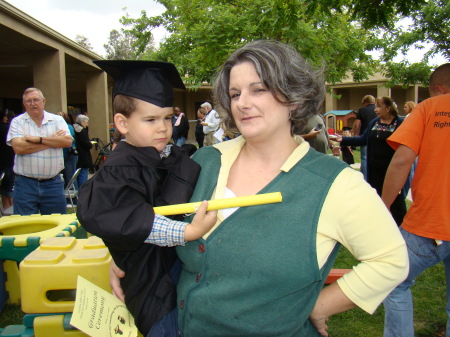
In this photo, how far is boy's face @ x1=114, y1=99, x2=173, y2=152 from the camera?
1.72m

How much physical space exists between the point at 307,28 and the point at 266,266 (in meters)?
6.86

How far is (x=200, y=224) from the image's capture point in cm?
134

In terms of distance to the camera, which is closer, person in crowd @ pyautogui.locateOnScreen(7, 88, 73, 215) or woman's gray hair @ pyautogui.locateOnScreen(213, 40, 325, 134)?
woman's gray hair @ pyautogui.locateOnScreen(213, 40, 325, 134)

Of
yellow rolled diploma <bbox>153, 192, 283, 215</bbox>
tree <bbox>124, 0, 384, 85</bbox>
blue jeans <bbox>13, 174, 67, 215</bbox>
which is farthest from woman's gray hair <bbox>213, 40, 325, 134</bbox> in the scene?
tree <bbox>124, 0, 384, 85</bbox>

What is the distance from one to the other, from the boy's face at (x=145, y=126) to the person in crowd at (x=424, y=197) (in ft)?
5.47

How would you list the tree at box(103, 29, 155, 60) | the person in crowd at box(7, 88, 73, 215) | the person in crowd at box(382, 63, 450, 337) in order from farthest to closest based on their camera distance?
1. the tree at box(103, 29, 155, 60)
2. the person in crowd at box(7, 88, 73, 215)
3. the person in crowd at box(382, 63, 450, 337)

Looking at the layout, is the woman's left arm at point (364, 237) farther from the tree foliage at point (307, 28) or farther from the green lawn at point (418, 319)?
the green lawn at point (418, 319)

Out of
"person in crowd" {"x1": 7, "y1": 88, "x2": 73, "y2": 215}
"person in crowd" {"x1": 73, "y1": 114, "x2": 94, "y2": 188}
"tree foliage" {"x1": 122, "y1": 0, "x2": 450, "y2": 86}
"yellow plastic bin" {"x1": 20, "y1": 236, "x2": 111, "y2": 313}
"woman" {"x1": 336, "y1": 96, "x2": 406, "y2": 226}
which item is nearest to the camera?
"yellow plastic bin" {"x1": 20, "y1": 236, "x2": 111, "y2": 313}

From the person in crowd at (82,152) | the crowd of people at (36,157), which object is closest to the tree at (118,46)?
the person in crowd at (82,152)

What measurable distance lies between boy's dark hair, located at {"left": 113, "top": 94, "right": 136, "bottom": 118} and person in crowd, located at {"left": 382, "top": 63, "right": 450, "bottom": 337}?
178 centimetres

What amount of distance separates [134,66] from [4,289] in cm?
321

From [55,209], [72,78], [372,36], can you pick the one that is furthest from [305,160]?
[72,78]

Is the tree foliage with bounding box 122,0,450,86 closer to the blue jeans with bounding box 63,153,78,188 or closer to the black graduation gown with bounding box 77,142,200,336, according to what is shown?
the black graduation gown with bounding box 77,142,200,336

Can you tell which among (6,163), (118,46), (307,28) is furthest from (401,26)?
(118,46)
